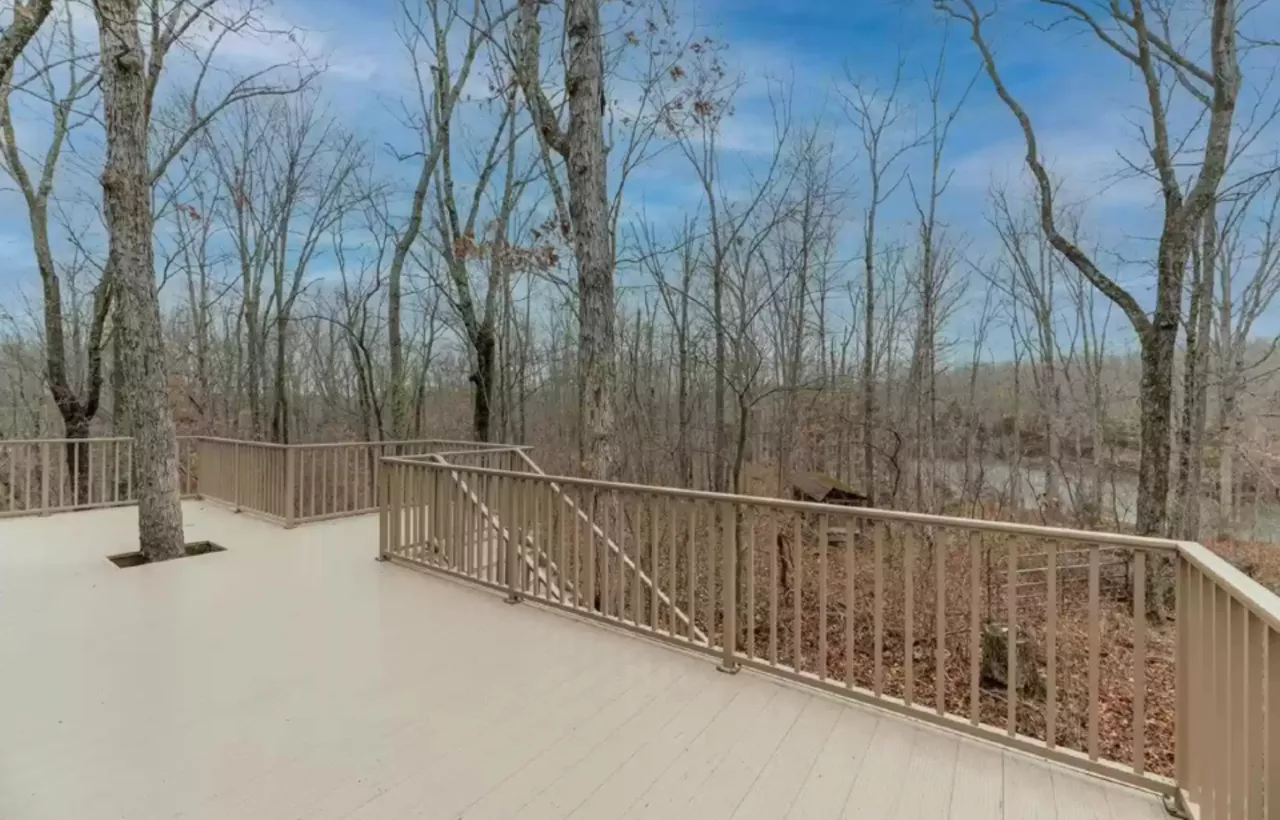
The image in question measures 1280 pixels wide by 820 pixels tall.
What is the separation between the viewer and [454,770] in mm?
2072

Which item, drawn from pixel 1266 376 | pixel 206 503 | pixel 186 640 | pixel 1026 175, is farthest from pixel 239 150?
pixel 1266 376

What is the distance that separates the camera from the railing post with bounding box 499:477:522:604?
3.88 metres

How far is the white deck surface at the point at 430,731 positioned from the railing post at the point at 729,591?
0.30 ft

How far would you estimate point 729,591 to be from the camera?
287cm

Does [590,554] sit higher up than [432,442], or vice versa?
[432,442]

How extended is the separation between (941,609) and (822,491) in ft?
19.5

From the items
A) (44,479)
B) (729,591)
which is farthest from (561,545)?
(44,479)

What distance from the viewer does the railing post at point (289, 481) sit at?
612cm

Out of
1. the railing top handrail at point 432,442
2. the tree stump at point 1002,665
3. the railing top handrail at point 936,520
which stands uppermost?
the railing top handrail at point 432,442

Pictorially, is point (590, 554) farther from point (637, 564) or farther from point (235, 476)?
point (235, 476)

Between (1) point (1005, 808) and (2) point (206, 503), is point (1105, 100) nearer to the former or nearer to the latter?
(1) point (1005, 808)

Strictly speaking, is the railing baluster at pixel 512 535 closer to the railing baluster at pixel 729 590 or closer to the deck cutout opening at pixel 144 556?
the railing baluster at pixel 729 590

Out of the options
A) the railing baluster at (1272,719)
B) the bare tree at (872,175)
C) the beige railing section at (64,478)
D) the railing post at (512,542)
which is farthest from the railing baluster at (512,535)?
the bare tree at (872,175)

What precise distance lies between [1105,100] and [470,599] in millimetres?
9430
